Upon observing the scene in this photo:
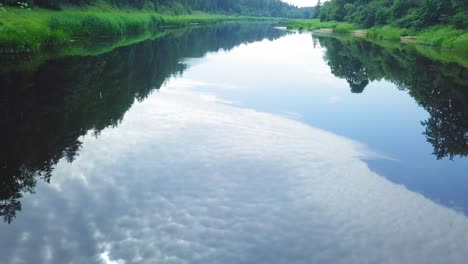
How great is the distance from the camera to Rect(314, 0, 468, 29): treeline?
65.9 metres

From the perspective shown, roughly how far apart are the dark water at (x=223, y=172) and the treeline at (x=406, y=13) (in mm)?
43380

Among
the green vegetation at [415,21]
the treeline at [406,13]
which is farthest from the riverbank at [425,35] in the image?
the treeline at [406,13]

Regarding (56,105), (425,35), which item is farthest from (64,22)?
(425,35)

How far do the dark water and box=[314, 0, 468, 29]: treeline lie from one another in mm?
43380

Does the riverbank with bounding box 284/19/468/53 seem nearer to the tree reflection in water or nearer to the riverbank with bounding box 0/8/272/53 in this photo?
the tree reflection in water

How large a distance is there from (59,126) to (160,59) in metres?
25.7

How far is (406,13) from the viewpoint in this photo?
84.9 metres

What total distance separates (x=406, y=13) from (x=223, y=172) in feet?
272

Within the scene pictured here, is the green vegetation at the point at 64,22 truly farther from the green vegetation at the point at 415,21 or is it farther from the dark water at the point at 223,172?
the green vegetation at the point at 415,21

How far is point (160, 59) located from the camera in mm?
42594

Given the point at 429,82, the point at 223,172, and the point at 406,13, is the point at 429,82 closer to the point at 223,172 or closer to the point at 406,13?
the point at 223,172

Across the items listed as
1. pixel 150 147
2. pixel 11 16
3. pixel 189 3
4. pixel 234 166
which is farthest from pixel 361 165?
pixel 189 3

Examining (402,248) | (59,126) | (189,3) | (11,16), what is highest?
(189,3)

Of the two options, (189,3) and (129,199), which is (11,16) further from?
(189,3)
